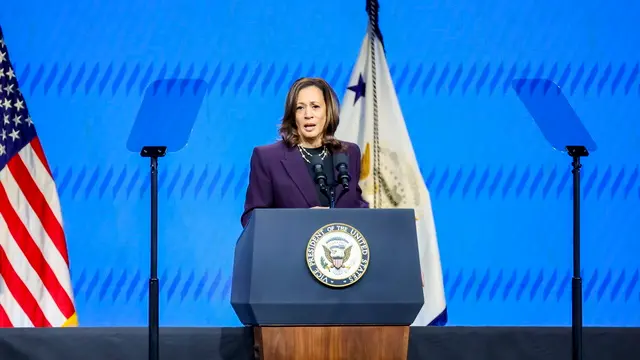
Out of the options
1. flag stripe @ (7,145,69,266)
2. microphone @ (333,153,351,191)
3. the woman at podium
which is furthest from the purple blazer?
flag stripe @ (7,145,69,266)

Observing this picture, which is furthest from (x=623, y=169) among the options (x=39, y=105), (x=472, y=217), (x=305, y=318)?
(x=39, y=105)

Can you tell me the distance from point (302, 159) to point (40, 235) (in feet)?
5.76

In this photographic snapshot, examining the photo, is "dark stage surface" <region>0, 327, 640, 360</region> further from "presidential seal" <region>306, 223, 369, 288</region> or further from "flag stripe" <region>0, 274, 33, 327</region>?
"flag stripe" <region>0, 274, 33, 327</region>

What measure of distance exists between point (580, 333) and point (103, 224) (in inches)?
90.3

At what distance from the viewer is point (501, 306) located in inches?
160

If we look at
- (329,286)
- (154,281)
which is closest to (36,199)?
(154,281)

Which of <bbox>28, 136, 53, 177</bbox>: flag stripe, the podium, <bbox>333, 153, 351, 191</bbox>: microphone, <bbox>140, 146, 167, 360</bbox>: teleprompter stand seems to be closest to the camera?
the podium

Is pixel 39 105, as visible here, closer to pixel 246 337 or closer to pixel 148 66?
pixel 148 66

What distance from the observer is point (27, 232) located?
394 centimetres

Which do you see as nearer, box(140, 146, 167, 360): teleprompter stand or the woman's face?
box(140, 146, 167, 360): teleprompter stand

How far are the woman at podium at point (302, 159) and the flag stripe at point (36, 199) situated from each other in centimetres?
155

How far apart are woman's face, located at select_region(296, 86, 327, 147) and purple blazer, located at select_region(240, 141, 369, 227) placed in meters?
0.07

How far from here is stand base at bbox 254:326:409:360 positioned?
2.14 metres

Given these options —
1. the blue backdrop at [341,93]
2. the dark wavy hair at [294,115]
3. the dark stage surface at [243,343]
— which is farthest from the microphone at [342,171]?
the blue backdrop at [341,93]
